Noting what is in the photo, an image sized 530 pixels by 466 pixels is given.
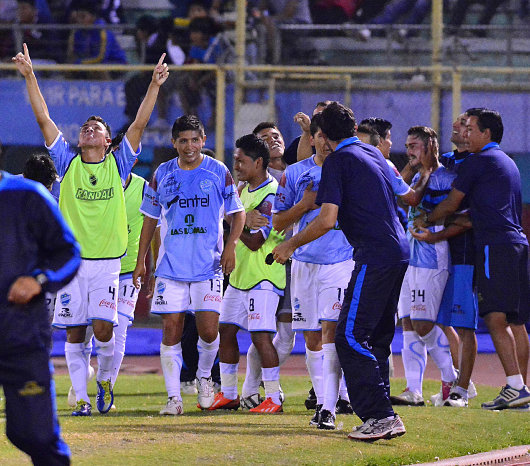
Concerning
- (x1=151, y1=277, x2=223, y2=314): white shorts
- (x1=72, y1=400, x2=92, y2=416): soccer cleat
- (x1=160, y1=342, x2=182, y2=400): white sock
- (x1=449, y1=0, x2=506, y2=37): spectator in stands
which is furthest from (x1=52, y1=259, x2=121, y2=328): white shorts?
(x1=449, y1=0, x2=506, y2=37): spectator in stands

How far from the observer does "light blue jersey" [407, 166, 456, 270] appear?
9.14 m

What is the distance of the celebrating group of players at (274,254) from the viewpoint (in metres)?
7.91

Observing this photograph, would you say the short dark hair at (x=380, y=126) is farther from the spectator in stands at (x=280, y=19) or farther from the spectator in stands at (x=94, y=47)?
the spectator in stands at (x=94, y=47)

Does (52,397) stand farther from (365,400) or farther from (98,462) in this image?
(365,400)

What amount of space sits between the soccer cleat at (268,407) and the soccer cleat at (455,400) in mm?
1473

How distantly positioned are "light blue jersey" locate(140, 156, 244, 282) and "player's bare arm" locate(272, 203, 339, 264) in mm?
1540

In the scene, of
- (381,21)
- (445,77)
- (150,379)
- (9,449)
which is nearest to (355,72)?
(445,77)

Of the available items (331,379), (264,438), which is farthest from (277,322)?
(264,438)

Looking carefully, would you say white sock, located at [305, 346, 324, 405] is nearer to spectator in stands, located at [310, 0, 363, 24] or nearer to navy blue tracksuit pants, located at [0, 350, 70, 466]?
navy blue tracksuit pants, located at [0, 350, 70, 466]

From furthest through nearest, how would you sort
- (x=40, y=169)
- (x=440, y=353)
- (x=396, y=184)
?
1. (x=440, y=353)
2. (x=40, y=169)
3. (x=396, y=184)

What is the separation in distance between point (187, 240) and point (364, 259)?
6.46 ft

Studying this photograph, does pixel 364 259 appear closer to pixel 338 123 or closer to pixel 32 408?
pixel 338 123

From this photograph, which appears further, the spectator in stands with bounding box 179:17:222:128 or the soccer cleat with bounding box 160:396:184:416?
the spectator in stands with bounding box 179:17:222:128

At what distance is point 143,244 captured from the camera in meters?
8.30
